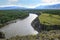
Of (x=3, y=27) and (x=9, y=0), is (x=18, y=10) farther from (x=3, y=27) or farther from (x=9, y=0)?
(x=3, y=27)

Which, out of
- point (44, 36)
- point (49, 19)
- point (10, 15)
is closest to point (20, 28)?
point (10, 15)

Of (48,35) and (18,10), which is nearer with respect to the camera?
(48,35)

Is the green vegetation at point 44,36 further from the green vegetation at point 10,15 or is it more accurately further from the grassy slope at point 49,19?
the green vegetation at point 10,15

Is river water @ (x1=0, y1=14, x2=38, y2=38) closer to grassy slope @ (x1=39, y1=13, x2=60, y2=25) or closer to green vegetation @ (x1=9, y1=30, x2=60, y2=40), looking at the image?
green vegetation @ (x1=9, y1=30, x2=60, y2=40)

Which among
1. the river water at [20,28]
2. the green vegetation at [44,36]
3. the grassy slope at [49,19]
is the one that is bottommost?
the green vegetation at [44,36]

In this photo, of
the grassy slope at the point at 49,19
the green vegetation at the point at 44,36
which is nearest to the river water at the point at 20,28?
the green vegetation at the point at 44,36

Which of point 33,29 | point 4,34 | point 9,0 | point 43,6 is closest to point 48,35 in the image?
point 33,29
